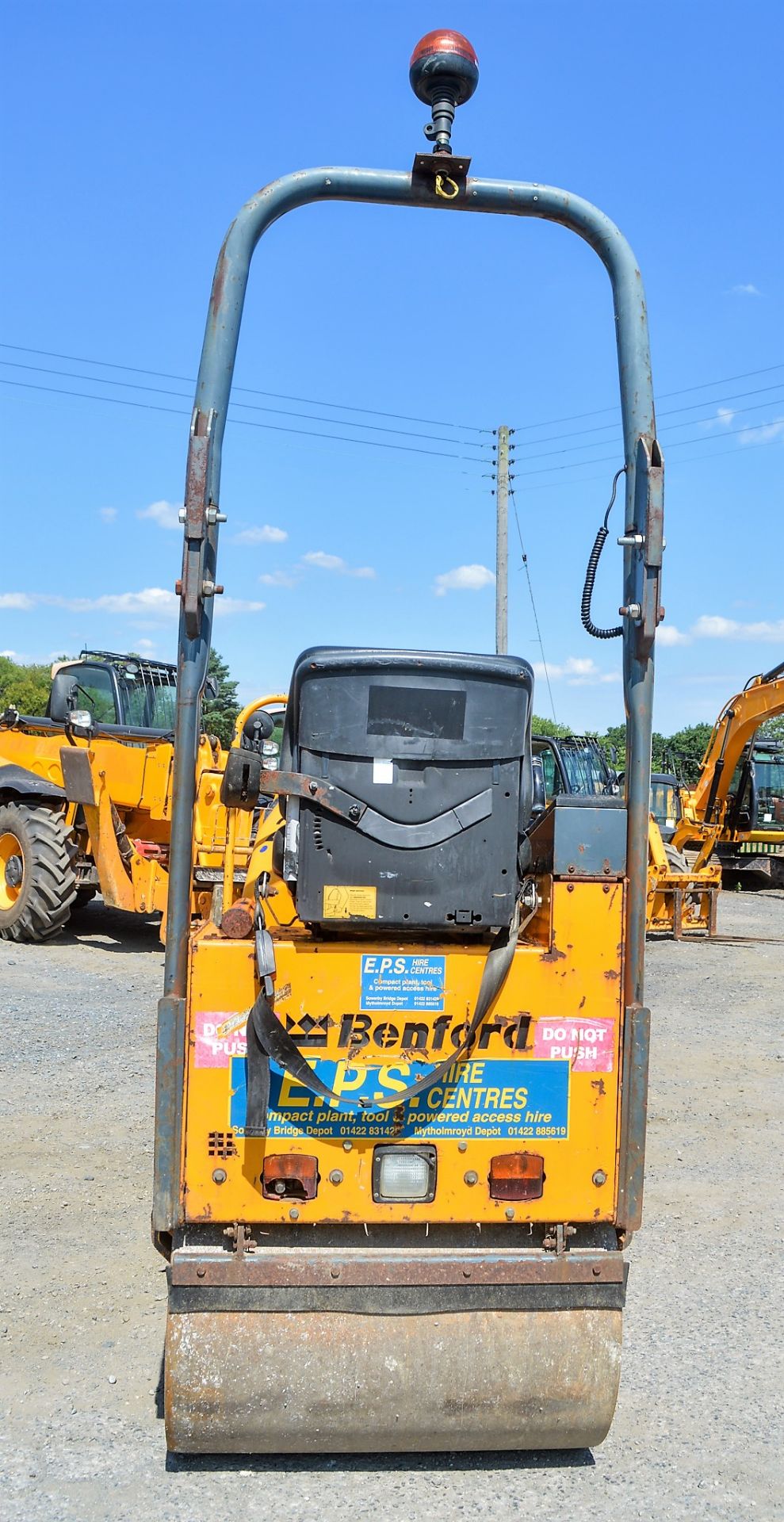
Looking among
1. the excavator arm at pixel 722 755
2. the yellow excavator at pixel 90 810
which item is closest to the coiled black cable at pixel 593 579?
the yellow excavator at pixel 90 810

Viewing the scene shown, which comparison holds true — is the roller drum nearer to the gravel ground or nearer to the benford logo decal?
the gravel ground

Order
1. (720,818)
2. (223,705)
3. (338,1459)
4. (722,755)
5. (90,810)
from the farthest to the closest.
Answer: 1. (223,705)
2. (720,818)
3. (722,755)
4. (90,810)
5. (338,1459)

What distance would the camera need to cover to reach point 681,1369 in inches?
159

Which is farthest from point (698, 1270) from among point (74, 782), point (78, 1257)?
point (74, 782)

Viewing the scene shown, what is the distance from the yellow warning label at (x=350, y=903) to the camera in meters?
3.19

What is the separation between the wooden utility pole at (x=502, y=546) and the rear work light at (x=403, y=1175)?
1748cm

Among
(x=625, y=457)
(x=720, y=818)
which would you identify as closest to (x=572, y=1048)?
(x=625, y=457)

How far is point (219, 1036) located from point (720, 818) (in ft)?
61.1

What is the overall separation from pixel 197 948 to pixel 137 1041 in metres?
5.42

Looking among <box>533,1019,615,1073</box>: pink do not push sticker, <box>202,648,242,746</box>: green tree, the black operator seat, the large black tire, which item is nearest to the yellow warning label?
the black operator seat

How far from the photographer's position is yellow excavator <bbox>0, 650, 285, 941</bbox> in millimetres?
11117

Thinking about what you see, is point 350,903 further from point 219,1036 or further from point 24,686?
point 24,686

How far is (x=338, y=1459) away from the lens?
3.45m

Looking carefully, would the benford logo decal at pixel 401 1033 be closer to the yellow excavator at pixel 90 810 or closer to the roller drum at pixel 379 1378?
the roller drum at pixel 379 1378
